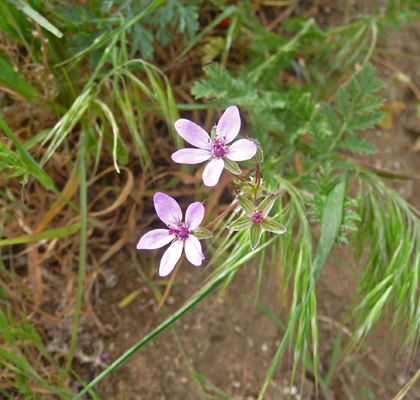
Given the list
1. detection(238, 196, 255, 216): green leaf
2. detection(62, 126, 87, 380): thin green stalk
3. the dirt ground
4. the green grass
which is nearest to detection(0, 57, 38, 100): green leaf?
the green grass

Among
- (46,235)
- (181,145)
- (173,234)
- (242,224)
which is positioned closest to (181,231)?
(173,234)

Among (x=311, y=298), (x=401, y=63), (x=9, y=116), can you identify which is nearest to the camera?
(x=311, y=298)

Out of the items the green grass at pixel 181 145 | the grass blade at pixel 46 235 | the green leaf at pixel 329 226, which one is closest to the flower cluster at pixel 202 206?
the green grass at pixel 181 145

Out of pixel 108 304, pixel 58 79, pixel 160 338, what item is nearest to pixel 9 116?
pixel 58 79

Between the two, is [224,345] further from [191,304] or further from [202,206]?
[202,206]

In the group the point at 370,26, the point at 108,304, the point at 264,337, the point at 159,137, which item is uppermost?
the point at 370,26

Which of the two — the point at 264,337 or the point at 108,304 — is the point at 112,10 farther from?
the point at 264,337
